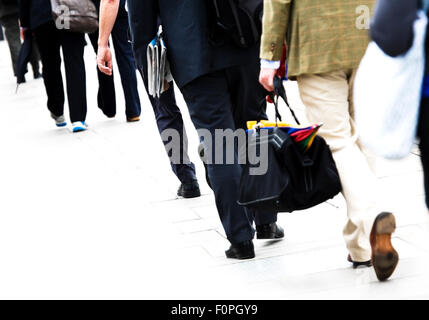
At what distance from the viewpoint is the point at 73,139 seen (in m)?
8.11

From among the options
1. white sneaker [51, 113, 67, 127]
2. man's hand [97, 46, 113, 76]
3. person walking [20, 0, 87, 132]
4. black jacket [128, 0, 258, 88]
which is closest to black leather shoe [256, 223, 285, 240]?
black jacket [128, 0, 258, 88]

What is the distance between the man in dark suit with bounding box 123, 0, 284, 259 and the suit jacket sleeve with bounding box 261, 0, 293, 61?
0.39 m

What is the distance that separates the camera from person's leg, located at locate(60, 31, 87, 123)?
8.09 metres

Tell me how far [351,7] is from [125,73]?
477 centimetres

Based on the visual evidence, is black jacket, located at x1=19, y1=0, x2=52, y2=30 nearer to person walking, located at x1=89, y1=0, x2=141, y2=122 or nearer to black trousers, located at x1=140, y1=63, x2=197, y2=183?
person walking, located at x1=89, y1=0, x2=141, y2=122

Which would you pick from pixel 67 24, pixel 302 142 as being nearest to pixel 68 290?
pixel 302 142

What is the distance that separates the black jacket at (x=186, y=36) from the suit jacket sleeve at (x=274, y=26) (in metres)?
0.37

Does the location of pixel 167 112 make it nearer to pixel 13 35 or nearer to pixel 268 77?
pixel 268 77

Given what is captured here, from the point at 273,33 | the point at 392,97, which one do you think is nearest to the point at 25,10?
the point at 273,33

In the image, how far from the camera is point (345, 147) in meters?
3.86

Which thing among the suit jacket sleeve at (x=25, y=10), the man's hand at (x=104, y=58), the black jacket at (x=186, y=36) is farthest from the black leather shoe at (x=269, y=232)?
the suit jacket sleeve at (x=25, y=10)

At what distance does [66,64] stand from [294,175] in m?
4.86

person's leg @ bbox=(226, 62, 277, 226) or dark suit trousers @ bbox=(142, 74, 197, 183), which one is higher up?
person's leg @ bbox=(226, 62, 277, 226)
